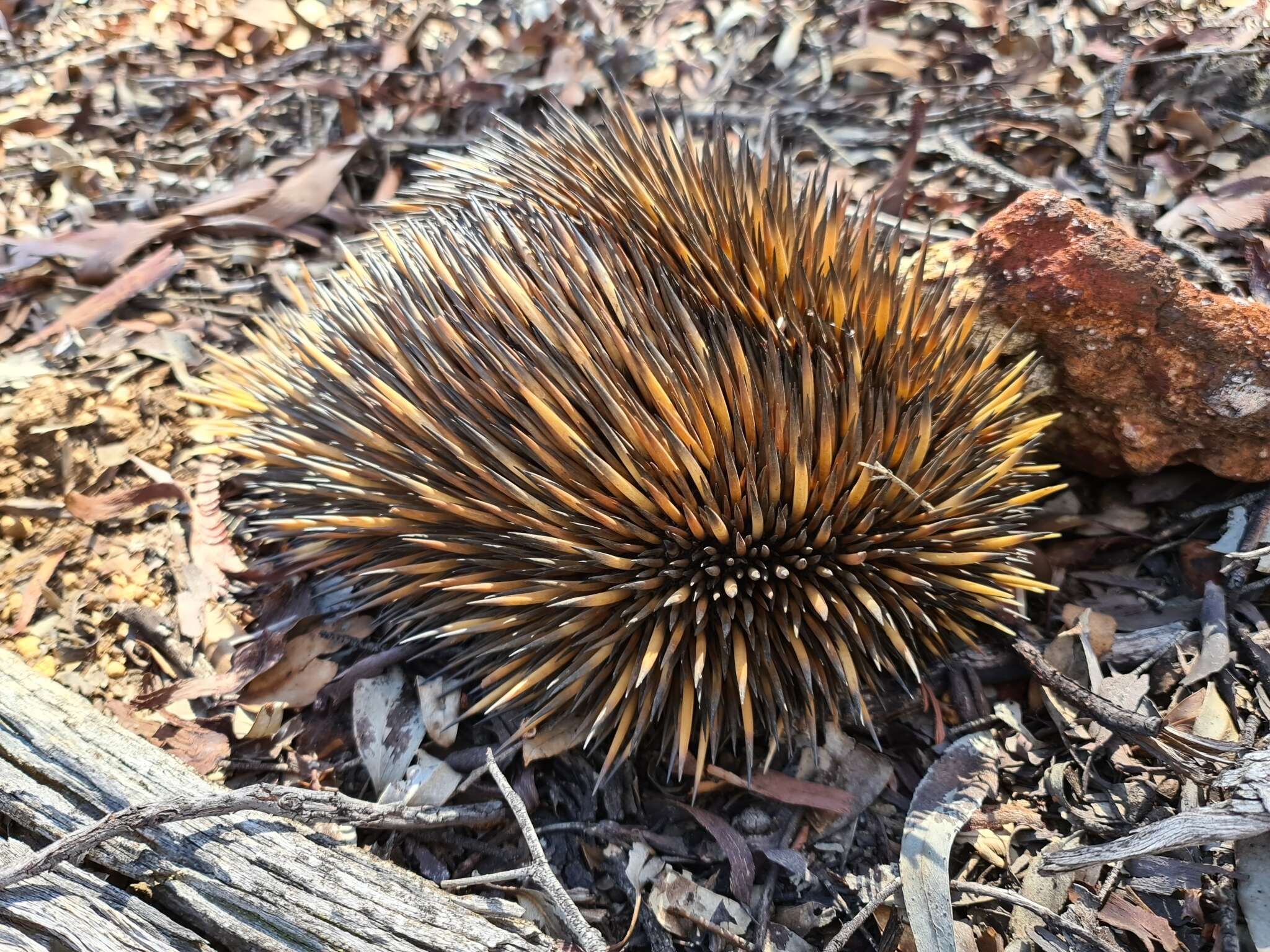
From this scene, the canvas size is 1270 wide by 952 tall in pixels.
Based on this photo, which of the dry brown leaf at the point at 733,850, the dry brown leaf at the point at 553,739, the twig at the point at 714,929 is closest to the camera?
the twig at the point at 714,929

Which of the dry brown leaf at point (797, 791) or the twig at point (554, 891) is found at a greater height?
the twig at point (554, 891)

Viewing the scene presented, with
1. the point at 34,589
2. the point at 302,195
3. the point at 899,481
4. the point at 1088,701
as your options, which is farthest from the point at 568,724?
the point at 302,195

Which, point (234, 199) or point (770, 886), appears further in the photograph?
point (234, 199)

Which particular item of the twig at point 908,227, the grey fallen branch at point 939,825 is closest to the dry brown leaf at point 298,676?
the grey fallen branch at point 939,825

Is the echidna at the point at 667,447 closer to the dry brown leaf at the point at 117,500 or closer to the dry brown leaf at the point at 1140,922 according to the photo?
the dry brown leaf at the point at 1140,922

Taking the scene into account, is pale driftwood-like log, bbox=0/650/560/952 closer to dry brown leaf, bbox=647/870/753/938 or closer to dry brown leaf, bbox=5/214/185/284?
dry brown leaf, bbox=647/870/753/938

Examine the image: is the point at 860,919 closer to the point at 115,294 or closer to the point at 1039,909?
the point at 1039,909
